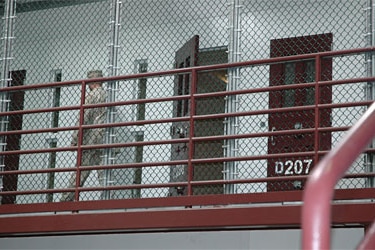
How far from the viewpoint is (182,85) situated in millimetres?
10539

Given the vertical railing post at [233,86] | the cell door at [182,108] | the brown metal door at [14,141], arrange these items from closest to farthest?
the vertical railing post at [233,86], the cell door at [182,108], the brown metal door at [14,141]

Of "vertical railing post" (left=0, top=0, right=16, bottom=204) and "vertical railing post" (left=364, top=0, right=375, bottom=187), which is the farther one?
"vertical railing post" (left=0, top=0, right=16, bottom=204)

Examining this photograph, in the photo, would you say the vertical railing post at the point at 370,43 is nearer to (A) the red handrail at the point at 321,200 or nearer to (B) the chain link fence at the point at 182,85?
(B) the chain link fence at the point at 182,85

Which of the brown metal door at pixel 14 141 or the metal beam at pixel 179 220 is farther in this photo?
the brown metal door at pixel 14 141

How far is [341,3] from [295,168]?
7.10 ft

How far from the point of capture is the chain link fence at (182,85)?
31.9 feet

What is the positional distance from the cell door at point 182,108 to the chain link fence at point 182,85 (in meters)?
0.01

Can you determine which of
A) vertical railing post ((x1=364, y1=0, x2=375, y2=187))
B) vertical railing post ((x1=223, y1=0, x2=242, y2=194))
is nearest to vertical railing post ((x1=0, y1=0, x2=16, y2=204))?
vertical railing post ((x1=223, y1=0, x2=242, y2=194))

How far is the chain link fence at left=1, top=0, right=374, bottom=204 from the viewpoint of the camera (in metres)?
9.73

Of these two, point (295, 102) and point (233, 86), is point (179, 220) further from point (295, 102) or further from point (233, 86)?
point (295, 102)

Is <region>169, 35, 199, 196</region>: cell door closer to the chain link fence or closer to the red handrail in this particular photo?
the chain link fence

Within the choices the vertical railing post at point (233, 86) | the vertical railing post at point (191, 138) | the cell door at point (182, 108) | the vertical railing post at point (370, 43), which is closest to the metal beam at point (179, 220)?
the vertical railing post at point (191, 138)

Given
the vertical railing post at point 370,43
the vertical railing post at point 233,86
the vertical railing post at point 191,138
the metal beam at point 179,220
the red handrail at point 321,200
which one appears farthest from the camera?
the vertical railing post at point 233,86

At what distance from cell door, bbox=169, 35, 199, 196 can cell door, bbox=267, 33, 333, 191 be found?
0.99m
